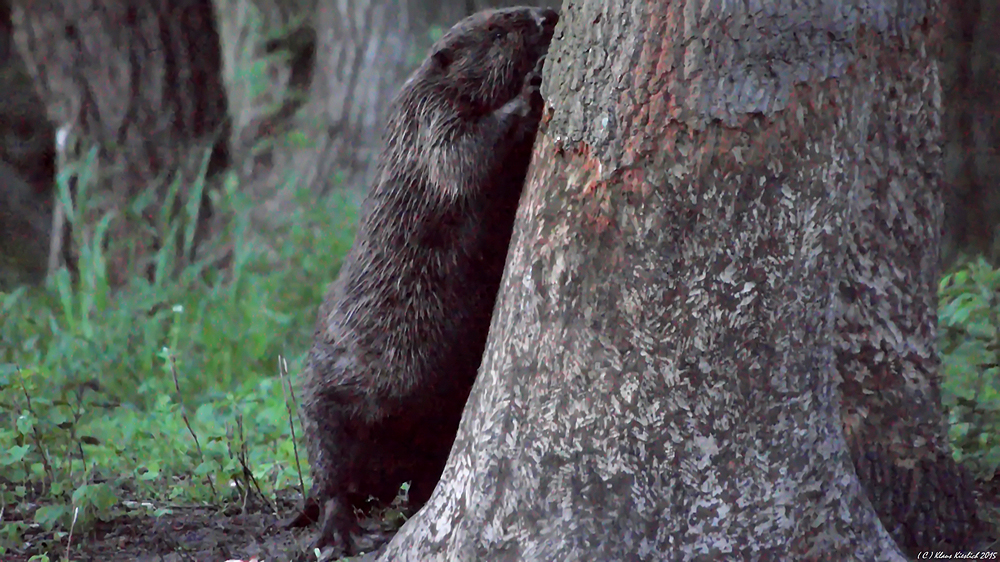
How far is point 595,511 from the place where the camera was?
2.50 m

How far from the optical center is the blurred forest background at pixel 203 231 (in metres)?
4.16

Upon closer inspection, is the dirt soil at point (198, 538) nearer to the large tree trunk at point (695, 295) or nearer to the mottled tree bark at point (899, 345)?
the large tree trunk at point (695, 295)

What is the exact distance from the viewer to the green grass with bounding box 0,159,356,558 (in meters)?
3.93

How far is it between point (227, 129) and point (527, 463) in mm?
5790

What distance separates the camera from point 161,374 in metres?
5.70

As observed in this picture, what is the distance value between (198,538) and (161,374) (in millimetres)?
2282

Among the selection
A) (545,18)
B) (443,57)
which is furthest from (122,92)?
(545,18)

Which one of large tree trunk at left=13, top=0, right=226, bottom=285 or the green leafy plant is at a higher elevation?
large tree trunk at left=13, top=0, right=226, bottom=285

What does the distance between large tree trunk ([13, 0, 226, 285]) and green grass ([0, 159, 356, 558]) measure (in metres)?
0.42

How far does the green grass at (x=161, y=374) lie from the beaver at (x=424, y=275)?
54cm

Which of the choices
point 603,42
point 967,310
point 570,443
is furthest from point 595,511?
point 967,310

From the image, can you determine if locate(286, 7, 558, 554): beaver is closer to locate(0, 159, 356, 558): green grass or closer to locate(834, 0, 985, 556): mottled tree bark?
locate(0, 159, 356, 558): green grass

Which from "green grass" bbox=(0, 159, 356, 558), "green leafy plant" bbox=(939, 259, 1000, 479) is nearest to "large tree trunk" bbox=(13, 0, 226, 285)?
"green grass" bbox=(0, 159, 356, 558)

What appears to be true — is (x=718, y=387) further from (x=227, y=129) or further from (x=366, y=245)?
(x=227, y=129)
